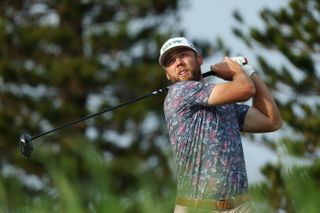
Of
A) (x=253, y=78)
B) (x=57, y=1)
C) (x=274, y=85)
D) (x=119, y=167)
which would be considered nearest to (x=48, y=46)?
(x=57, y=1)

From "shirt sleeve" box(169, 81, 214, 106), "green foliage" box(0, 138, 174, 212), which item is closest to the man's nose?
"shirt sleeve" box(169, 81, 214, 106)

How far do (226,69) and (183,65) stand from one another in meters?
0.16

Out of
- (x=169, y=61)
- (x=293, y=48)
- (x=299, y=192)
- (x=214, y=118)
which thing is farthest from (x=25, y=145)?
(x=293, y=48)

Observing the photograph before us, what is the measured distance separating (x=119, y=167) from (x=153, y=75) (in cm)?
383

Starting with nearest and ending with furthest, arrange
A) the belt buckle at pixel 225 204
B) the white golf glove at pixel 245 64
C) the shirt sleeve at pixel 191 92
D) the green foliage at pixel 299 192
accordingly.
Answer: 1. the green foliage at pixel 299 192
2. the belt buckle at pixel 225 204
3. the shirt sleeve at pixel 191 92
4. the white golf glove at pixel 245 64

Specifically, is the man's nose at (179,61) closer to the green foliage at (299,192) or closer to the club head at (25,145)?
the club head at (25,145)

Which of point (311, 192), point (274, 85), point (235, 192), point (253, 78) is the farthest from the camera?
point (274, 85)

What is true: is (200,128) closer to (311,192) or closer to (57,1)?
(311,192)

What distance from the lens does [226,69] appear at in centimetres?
405

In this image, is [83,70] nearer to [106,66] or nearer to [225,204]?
[106,66]

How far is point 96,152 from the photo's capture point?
1.42 metres

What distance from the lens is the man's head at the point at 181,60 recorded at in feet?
13.3

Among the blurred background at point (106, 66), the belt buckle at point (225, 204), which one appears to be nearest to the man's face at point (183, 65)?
the belt buckle at point (225, 204)

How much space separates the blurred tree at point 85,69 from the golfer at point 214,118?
2256cm
